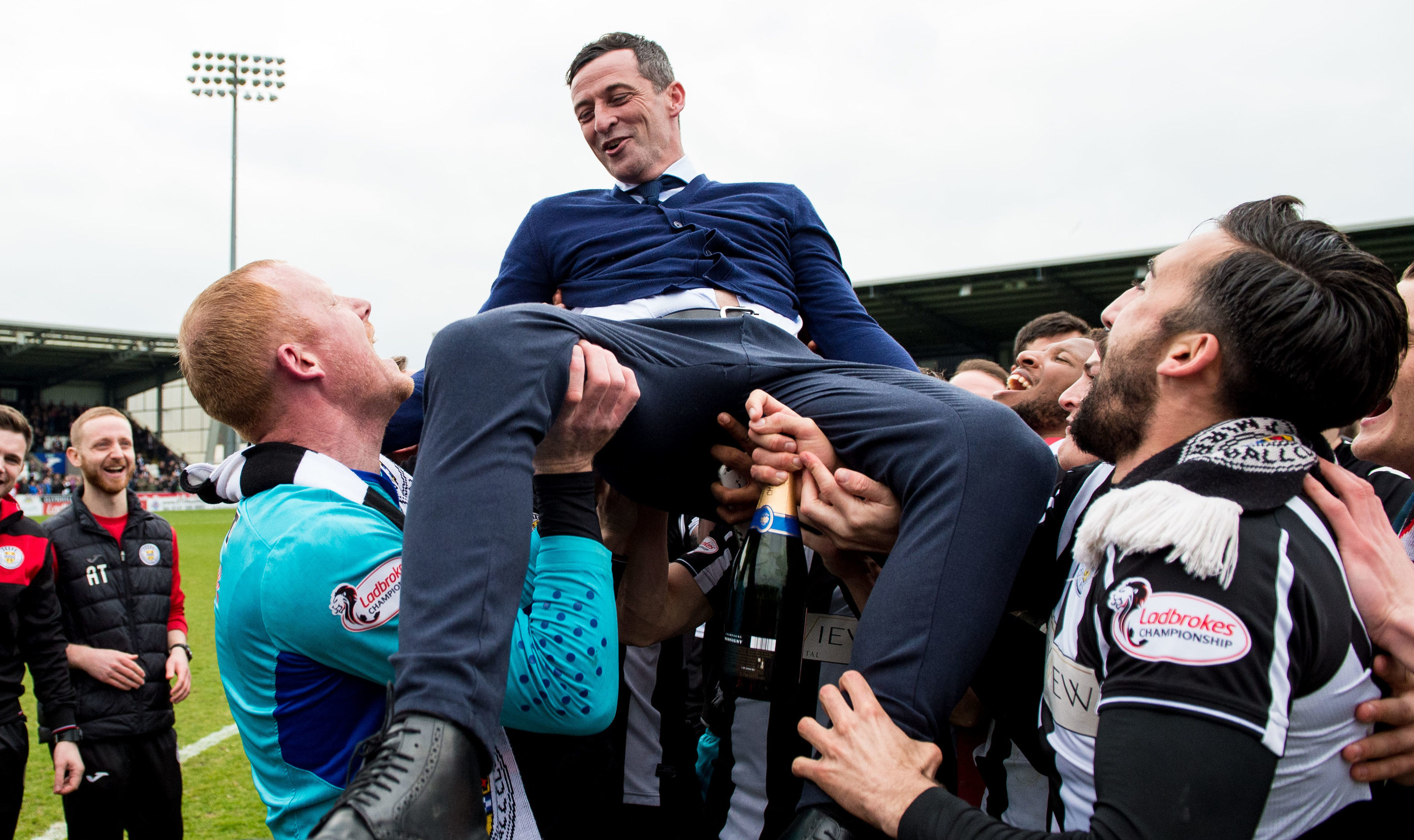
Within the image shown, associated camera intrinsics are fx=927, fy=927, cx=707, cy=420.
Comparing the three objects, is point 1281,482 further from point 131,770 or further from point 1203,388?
point 131,770

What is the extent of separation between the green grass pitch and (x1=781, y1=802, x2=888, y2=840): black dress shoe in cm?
363

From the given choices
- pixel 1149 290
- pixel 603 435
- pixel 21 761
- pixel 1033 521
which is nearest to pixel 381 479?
pixel 603 435

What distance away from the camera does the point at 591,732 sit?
76.7 inches

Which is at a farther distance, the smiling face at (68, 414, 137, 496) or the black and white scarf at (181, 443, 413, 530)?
the smiling face at (68, 414, 137, 496)

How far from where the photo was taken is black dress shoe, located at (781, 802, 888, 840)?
1535mm

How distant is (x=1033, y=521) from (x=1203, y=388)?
0.38m

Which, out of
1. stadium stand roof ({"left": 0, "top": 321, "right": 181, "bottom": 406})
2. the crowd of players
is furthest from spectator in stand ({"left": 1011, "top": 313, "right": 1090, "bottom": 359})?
stadium stand roof ({"left": 0, "top": 321, "right": 181, "bottom": 406})

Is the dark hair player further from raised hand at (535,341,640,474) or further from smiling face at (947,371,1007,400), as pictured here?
smiling face at (947,371,1007,400)

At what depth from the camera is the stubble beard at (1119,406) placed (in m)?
1.72

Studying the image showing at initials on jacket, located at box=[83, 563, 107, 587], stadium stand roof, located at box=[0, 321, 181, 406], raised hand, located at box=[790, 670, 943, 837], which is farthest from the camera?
stadium stand roof, located at box=[0, 321, 181, 406]

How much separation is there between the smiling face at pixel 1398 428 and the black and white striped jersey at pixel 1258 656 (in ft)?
4.05

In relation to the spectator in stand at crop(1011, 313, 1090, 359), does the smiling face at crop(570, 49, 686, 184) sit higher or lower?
higher

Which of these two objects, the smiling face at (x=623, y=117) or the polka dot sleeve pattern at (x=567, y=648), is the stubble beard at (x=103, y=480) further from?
the polka dot sleeve pattern at (x=567, y=648)

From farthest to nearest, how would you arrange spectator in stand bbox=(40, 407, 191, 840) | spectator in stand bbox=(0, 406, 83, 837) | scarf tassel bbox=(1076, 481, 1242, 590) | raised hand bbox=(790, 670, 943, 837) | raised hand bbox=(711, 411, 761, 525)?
spectator in stand bbox=(40, 407, 191, 840), spectator in stand bbox=(0, 406, 83, 837), raised hand bbox=(711, 411, 761, 525), raised hand bbox=(790, 670, 943, 837), scarf tassel bbox=(1076, 481, 1242, 590)
